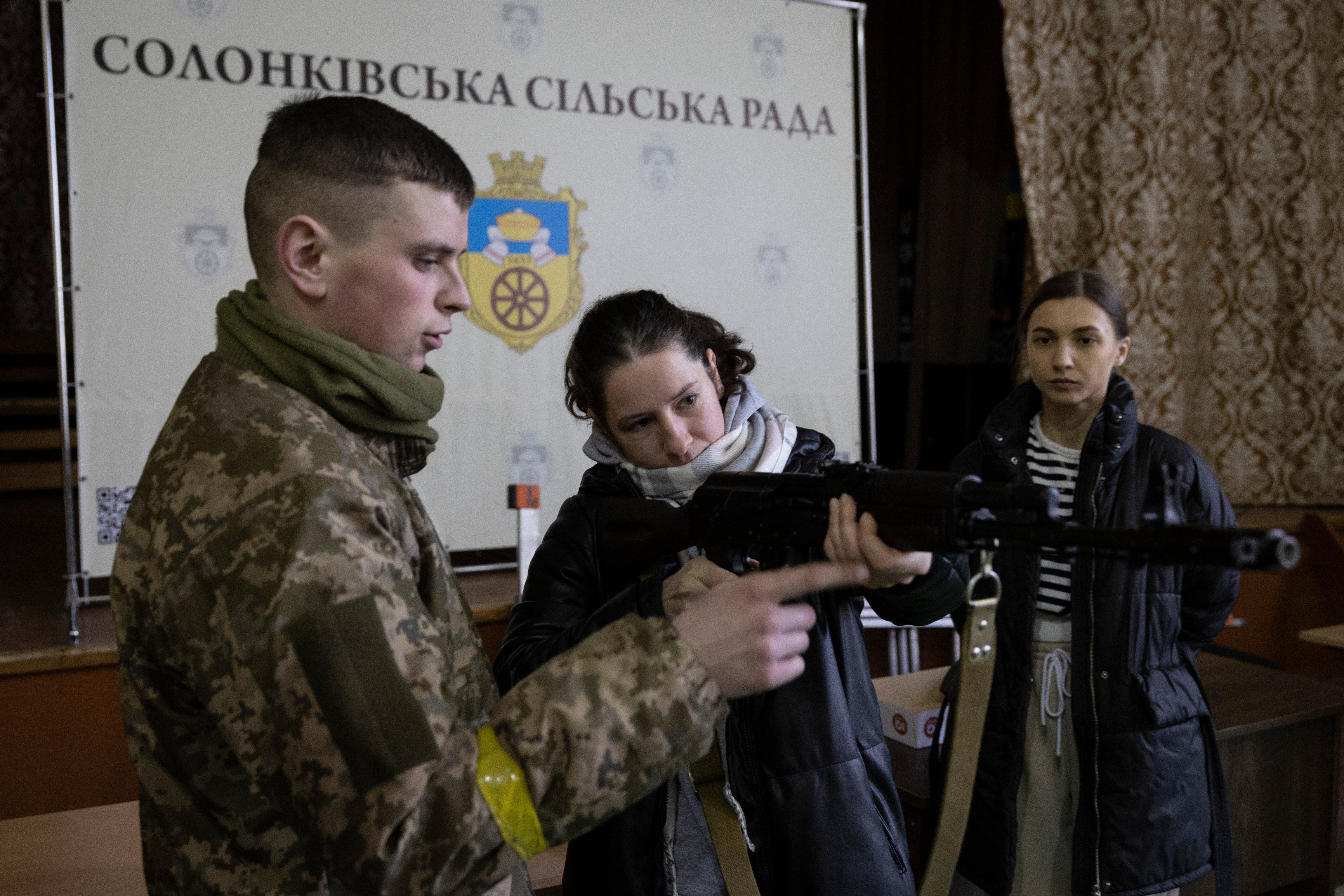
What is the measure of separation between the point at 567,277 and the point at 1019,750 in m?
2.35

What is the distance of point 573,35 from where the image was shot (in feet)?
11.6

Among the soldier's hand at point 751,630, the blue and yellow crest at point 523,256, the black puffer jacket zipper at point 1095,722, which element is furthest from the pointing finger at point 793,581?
the blue and yellow crest at point 523,256

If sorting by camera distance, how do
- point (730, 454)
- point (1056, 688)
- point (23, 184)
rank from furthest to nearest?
point (23, 184)
point (1056, 688)
point (730, 454)

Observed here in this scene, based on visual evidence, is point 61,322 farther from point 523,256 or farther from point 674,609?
point 674,609

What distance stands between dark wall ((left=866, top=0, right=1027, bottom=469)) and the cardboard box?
3455 mm

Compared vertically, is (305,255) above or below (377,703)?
above

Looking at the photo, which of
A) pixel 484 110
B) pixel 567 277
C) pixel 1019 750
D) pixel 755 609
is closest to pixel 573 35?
pixel 484 110

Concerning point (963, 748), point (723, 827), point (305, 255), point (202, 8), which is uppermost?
point (202, 8)

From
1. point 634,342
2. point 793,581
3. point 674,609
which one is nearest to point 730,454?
point 634,342

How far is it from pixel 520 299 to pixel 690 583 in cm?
248

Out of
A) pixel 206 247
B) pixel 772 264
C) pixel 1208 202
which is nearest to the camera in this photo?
pixel 206 247

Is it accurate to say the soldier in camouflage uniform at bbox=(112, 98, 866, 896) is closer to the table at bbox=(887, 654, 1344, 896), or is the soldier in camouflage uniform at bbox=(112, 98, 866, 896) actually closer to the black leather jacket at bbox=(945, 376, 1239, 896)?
the black leather jacket at bbox=(945, 376, 1239, 896)

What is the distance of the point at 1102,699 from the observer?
1807 millimetres

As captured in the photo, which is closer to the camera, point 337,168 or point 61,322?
point 337,168
